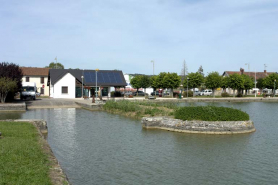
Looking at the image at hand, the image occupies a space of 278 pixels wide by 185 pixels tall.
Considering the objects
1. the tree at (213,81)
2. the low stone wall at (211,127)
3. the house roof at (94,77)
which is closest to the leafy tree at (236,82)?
the tree at (213,81)

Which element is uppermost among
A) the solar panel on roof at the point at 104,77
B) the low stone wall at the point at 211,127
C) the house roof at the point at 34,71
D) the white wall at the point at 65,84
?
the house roof at the point at 34,71

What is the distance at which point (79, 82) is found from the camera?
58438 mm

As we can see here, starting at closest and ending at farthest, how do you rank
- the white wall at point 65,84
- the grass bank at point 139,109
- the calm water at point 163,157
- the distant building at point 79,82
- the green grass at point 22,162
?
the green grass at point 22,162 → the calm water at point 163,157 → the grass bank at point 139,109 → the white wall at point 65,84 → the distant building at point 79,82

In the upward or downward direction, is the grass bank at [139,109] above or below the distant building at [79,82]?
below

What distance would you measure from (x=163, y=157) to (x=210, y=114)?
7171 mm

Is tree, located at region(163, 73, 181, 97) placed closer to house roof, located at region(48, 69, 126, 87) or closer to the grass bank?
house roof, located at region(48, 69, 126, 87)

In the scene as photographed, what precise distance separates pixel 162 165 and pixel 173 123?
A: 26.5 ft

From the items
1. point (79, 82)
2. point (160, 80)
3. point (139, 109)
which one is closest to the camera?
point (139, 109)

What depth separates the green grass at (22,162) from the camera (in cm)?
757

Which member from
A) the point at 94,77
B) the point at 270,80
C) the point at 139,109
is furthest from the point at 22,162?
the point at 270,80

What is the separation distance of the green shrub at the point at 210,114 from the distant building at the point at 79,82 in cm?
3601

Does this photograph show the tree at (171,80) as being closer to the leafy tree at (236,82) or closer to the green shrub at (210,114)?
the leafy tree at (236,82)

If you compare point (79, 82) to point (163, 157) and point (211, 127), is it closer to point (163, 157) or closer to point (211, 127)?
point (211, 127)

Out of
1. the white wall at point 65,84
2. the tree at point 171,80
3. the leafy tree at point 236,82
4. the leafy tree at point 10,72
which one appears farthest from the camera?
the leafy tree at point 236,82
